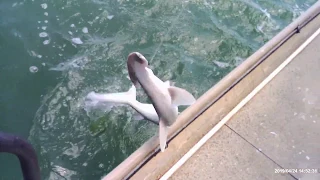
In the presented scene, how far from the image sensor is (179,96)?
310 cm

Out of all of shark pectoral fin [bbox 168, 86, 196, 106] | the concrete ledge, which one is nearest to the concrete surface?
the concrete ledge

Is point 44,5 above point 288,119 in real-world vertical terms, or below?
below

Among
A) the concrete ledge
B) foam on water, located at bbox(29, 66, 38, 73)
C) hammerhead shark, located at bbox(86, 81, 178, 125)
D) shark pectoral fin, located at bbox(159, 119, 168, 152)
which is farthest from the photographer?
foam on water, located at bbox(29, 66, 38, 73)

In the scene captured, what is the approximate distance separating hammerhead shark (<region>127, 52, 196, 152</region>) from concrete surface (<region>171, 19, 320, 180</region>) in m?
0.55

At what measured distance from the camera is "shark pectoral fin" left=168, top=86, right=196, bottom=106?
308 centimetres

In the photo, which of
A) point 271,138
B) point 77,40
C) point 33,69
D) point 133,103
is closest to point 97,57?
point 77,40

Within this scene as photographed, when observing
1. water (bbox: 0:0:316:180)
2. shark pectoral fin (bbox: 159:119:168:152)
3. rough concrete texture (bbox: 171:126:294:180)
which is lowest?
water (bbox: 0:0:316:180)

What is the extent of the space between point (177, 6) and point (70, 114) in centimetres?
313

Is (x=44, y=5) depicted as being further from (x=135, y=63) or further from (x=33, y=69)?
(x=135, y=63)

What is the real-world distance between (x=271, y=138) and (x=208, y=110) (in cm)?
69

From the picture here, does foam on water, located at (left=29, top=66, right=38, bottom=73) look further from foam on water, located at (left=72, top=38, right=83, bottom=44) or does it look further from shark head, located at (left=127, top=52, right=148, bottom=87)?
shark head, located at (left=127, top=52, right=148, bottom=87)

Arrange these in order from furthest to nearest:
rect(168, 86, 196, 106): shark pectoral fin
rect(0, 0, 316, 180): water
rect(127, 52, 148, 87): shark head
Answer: rect(0, 0, 316, 180): water, rect(168, 86, 196, 106): shark pectoral fin, rect(127, 52, 148, 87): shark head

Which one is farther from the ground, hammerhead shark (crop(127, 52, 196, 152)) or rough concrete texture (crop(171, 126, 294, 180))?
hammerhead shark (crop(127, 52, 196, 152))

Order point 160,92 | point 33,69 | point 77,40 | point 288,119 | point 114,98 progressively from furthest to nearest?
point 77,40, point 33,69, point 288,119, point 114,98, point 160,92
